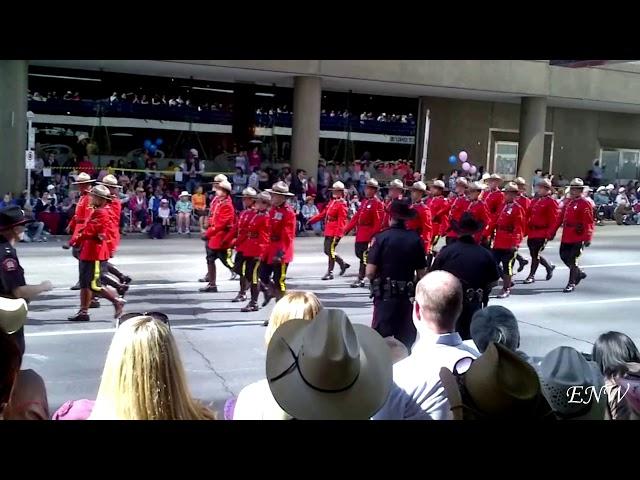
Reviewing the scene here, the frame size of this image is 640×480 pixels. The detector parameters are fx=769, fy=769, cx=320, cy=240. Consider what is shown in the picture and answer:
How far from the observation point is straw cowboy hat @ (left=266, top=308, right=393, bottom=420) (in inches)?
104

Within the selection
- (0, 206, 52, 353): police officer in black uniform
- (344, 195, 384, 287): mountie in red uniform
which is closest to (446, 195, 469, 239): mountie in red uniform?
(344, 195, 384, 287): mountie in red uniform

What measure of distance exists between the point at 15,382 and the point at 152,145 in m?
23.8

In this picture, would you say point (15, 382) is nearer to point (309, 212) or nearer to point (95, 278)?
point (95, 278)

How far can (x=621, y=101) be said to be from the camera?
99.3 ft

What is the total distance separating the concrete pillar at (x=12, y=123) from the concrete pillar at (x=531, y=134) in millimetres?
17593

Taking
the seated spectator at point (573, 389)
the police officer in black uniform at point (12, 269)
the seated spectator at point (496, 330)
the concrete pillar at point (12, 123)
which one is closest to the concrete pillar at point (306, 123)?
the concrete pillar at point (12, 123)

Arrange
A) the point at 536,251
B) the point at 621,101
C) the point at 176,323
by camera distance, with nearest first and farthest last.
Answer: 1. the point at 176,323
2. the point at 536,251
3. the point at 621,101

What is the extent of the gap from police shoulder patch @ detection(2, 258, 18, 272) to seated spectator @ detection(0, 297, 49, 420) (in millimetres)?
1898

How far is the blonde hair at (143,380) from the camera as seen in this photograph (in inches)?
114

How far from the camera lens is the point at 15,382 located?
2906 mm
